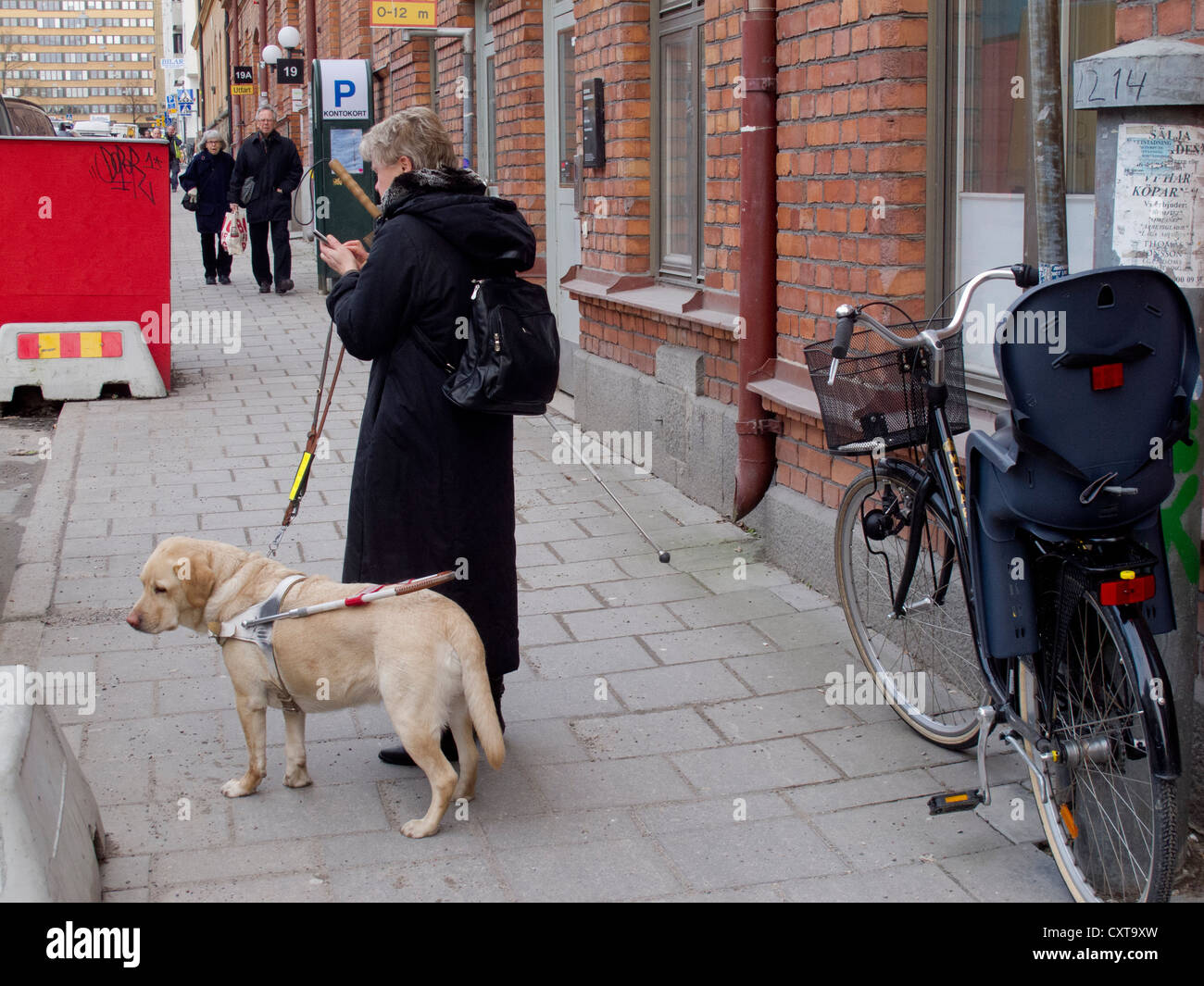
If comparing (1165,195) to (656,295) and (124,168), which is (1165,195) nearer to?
(656,295)

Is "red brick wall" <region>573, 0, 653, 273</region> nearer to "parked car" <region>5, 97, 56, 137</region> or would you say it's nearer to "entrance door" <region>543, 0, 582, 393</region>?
"entrance door" <region>543, 0, 582, 393</region>

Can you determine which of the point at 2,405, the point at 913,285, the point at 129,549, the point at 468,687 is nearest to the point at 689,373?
the point at 913,285

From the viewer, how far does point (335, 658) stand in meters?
3.80

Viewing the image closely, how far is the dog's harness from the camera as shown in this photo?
3.76 m

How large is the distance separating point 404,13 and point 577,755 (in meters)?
10.1

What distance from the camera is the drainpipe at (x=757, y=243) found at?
20.2 ft

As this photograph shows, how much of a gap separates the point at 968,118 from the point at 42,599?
4.25 m

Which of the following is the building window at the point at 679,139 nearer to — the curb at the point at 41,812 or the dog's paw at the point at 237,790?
the dog's paw at the point at 237,790

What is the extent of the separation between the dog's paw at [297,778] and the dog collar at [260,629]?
0.29 m

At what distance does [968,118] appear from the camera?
5.21 m

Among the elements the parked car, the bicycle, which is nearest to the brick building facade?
the bicycle

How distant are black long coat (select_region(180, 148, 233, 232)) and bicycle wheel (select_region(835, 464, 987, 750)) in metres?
14.0

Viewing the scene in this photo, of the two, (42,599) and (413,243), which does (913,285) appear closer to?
(413,243)

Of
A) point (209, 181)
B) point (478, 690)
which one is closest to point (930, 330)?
point (478, 690)
